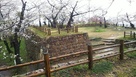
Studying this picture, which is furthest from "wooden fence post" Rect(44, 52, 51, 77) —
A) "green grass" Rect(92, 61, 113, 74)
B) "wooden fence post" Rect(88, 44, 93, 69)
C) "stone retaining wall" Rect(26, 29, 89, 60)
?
"stone retaining wall" Rect(26, 29, 89, 60)

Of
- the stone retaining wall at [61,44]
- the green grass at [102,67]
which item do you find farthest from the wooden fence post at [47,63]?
the stone retaining wall at [61,44]

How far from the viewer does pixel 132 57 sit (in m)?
8.79

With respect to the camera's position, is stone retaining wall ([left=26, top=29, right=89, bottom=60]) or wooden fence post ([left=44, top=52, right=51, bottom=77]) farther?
stone retaining wall ([left=26, top=29, right=89, bottom=60])

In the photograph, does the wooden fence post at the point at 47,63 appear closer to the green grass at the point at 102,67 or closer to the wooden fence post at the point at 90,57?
the wooden fence post at the point at 90,57

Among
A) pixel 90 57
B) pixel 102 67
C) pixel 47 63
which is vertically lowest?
pixel 102 67

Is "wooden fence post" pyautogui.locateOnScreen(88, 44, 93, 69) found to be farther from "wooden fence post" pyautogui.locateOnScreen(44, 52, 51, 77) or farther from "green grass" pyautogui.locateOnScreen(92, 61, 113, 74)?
"wooden fence post" pyautogui.locateOnScreen(44, 52, 51, 77)

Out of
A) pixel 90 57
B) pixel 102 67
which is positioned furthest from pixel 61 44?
pixel 90 57

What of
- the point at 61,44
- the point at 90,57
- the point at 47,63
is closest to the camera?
the point at 47,63

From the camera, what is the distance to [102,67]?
7.45 m

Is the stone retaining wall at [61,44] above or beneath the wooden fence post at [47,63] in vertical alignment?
beneath

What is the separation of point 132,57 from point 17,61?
9714mm

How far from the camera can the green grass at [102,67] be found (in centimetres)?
713

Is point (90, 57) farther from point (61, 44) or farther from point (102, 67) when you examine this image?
point (61, 44)

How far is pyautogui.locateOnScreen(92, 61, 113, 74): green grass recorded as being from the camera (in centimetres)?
713
